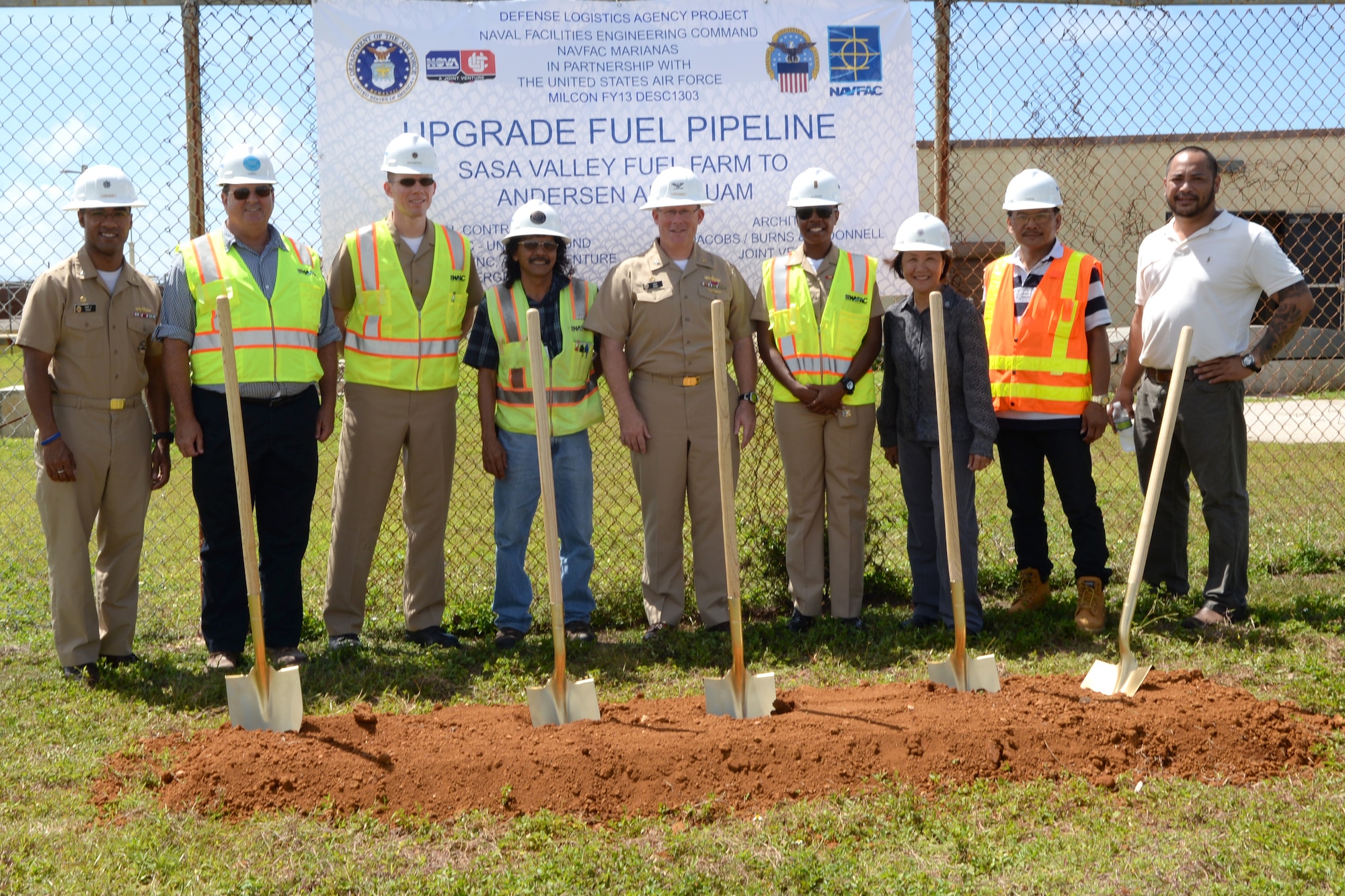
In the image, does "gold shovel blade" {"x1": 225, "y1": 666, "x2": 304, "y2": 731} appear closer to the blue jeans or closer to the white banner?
the blue jeans

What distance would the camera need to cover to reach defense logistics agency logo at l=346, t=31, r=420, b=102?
5867mm

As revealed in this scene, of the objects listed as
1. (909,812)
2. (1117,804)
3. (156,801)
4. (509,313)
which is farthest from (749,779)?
(509,313)

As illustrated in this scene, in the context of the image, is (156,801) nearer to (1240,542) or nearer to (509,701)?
(509,701)

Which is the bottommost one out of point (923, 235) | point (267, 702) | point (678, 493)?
point (267, 702)

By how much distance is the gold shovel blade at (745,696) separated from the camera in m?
4.46

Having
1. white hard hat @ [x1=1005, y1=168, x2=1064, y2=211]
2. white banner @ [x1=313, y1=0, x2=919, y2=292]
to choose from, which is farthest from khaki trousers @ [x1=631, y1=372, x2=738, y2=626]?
white hard hat @ [x1=1005, y1=168, x2=1064, y2=211]

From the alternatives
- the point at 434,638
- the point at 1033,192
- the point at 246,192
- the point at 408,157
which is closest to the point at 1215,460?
the point at 1033,192

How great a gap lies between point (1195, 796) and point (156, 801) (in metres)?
3.41

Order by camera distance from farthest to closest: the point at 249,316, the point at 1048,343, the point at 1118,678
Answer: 1. the point at 1048,343
2. the point at 249,316
3. the point at 1118,678

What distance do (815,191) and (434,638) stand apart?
9.49ft

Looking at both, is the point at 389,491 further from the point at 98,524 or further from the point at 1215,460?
the point at 1215,460

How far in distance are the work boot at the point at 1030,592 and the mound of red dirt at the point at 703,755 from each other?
5.44 feet

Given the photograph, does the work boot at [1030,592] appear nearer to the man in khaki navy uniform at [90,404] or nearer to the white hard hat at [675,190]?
the white hard hat at [675,190]

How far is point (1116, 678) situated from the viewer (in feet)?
15.3
